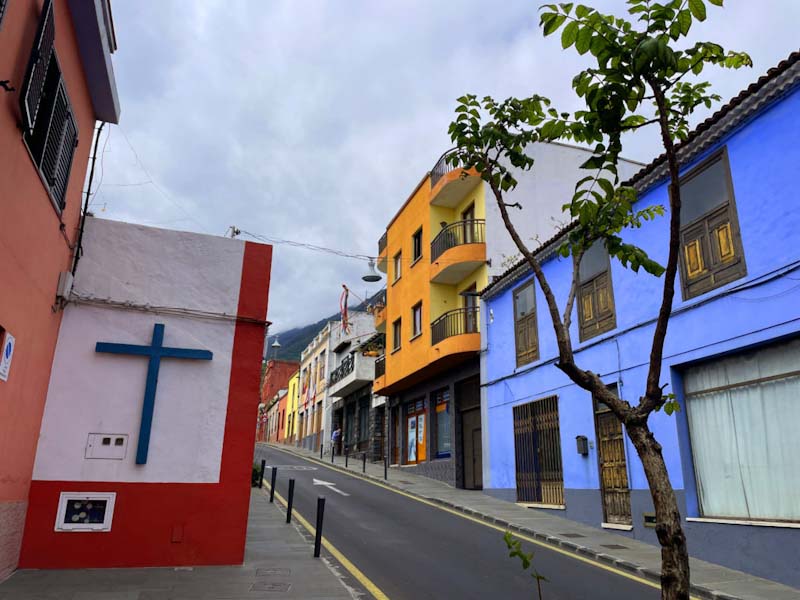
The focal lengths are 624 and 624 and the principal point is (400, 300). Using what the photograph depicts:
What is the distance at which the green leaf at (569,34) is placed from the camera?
12.9 feet

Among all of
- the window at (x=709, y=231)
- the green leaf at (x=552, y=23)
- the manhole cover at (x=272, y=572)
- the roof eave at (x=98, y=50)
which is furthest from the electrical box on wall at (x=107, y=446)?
the window at (x=709, y=231)

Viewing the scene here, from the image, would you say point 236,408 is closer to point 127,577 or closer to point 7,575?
point 127,577

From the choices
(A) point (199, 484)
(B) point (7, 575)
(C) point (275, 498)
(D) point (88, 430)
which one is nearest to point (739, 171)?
(A) point (199, 484)

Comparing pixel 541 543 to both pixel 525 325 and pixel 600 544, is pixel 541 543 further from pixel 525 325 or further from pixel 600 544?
pixel 525 325

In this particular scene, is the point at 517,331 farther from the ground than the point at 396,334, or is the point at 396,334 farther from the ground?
the point at 396,334

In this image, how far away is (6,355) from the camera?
618 centimetres

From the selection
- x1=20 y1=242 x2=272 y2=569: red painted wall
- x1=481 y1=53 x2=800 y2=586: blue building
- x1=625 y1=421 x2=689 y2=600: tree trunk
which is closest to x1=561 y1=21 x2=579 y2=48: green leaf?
x1=625 y1=421 x2=689 y2=600: tree trunk

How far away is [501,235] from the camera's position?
20.6 m

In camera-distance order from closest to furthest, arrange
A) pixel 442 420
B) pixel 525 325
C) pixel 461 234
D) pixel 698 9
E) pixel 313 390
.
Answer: pixel 698 9 → pixel 525 325 → pixel 461 234 → pixel 442 420 → pixel 313 390

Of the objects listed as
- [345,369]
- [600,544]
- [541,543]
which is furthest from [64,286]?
[345,369]

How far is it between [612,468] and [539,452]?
9.99 feet

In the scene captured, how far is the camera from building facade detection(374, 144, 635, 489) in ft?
66.8

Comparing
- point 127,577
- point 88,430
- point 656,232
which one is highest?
point 656,232

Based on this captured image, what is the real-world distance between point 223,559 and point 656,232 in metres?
9.26
